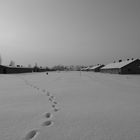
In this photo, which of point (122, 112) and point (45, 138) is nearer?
point (45, 138)

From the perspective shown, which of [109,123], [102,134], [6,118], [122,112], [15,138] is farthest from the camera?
[122,112]

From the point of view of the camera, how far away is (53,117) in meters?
3.48

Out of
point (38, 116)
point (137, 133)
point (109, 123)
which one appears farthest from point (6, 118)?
point (137, 133)

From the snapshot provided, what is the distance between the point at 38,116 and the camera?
3529 mm

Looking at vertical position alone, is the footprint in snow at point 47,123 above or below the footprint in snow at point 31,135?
above

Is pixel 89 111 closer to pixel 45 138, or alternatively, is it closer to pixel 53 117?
pixel 53 117

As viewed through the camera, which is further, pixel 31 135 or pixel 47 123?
pixel 47 123

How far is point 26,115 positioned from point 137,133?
2844mm

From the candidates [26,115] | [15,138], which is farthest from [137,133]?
[26,115]

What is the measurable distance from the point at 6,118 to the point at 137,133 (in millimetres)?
3223

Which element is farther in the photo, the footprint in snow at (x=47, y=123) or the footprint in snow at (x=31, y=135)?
the footprint in snow at (x=47, y=123)

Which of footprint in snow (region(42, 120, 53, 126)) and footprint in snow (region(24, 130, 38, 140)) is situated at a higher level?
footprint in snow (region(42, 120, 53, 126))

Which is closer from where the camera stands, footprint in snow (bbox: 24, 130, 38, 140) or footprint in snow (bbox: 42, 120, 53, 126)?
footprint in snow (bbox: 24, 130, 38, 140)

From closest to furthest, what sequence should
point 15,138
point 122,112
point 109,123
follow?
1. point 15,138
2. point 109,123
3. point 122,112
